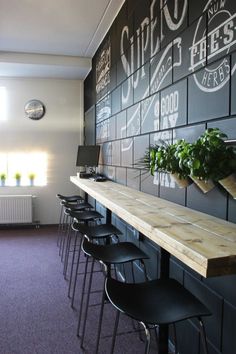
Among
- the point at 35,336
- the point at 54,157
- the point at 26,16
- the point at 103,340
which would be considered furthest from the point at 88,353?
the point at 54,157

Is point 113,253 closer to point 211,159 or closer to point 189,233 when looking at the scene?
point 189,233

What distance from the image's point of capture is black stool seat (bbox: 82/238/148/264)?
1.84 metres

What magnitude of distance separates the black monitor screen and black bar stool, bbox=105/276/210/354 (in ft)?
9.98

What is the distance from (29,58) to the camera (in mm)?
4750

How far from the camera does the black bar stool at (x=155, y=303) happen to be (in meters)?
1.16

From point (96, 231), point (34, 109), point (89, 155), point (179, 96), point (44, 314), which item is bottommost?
point (44, 314)

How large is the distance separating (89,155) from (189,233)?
336cm

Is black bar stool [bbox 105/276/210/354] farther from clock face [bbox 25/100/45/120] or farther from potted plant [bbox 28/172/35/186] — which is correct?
clock face [bbox 25/100/45/120]

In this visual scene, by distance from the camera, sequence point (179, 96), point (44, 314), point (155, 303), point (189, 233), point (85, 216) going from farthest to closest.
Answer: point (85, 216) < point (44, 314) < point (179, 96) < point (155, 303) < point (189, 233)

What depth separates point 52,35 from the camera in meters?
4.07

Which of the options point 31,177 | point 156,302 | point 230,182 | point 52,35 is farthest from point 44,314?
point 31,177

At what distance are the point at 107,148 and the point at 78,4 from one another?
1.67 meters

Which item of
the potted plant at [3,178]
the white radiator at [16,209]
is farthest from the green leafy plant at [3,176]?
the white radiator at [16,209]

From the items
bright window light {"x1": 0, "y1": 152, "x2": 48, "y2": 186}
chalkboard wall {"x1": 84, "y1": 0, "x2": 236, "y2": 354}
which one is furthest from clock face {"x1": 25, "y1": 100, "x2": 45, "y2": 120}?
chalkboard wall {"x1": 84, "y1": 0, "x2": 236, "y2": 354}
